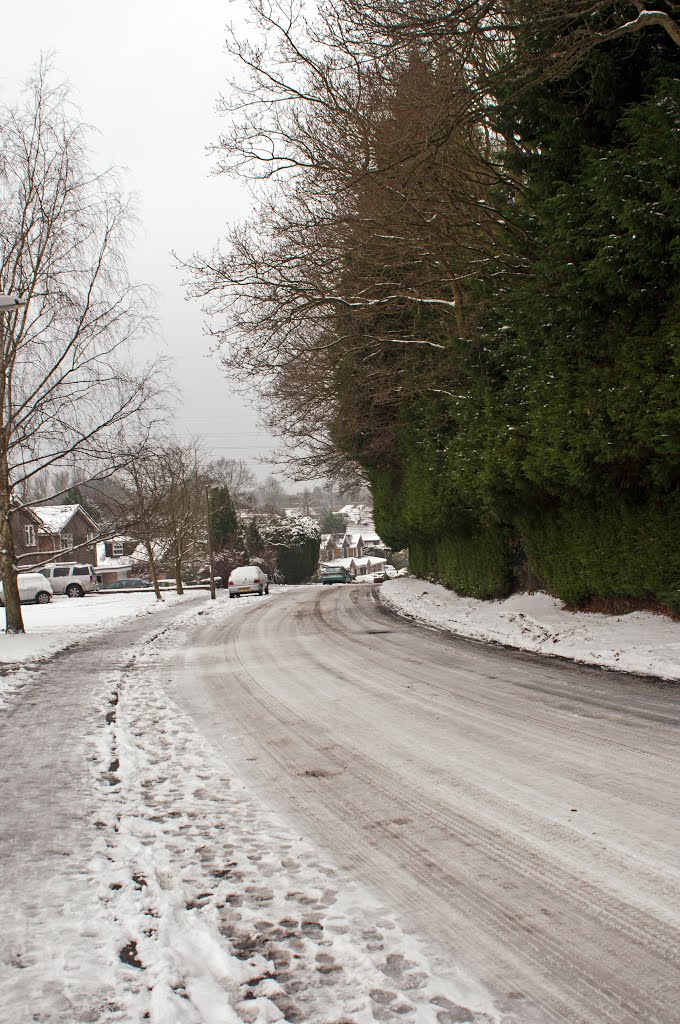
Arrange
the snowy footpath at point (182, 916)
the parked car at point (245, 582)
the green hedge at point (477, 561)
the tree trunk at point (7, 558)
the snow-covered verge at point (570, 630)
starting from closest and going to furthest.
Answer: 1. the snowy footpath at point (182, 916)
2. the snow-covered verge at point (570, 630)
3. the tree trunk at point (7, 558)
4. the green hedge at point (477, 561)
5. the parked car at point (245, 582)

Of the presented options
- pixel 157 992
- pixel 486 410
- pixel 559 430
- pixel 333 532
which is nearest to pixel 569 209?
pixel 559 430

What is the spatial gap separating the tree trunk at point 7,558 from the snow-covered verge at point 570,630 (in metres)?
9.51

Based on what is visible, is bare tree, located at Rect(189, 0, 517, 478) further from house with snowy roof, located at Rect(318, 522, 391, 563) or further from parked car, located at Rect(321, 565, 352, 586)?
house with snowy roof, located at Rect(318, 522, 391, 563)

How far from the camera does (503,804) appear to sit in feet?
15.9

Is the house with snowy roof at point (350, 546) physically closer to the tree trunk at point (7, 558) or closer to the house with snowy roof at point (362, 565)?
the house with snowy roof at point (362, 565)

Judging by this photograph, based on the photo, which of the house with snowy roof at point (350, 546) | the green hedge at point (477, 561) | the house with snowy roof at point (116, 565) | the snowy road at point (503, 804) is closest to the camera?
the snowy road at point (503, 804)

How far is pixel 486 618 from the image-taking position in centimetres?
1547

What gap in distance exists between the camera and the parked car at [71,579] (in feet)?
152

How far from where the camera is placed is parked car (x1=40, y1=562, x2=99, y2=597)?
4648 cm

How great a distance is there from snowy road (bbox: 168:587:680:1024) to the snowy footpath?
214 millimetres

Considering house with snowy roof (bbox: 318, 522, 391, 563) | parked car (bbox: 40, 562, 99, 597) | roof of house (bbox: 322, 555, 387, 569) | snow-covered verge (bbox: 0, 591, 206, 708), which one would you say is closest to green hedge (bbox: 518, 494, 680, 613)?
snow-covered verge (bbox: 0, 591, 206, 708)

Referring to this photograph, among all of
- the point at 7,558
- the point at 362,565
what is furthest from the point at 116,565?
the point at 7,558

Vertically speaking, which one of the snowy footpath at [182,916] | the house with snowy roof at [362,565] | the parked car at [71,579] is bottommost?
the house with snowy roof at [362,565]

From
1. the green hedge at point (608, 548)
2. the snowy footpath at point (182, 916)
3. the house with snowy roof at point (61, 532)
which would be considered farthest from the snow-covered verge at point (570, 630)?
the house with snowy roof at point (61, 532)
